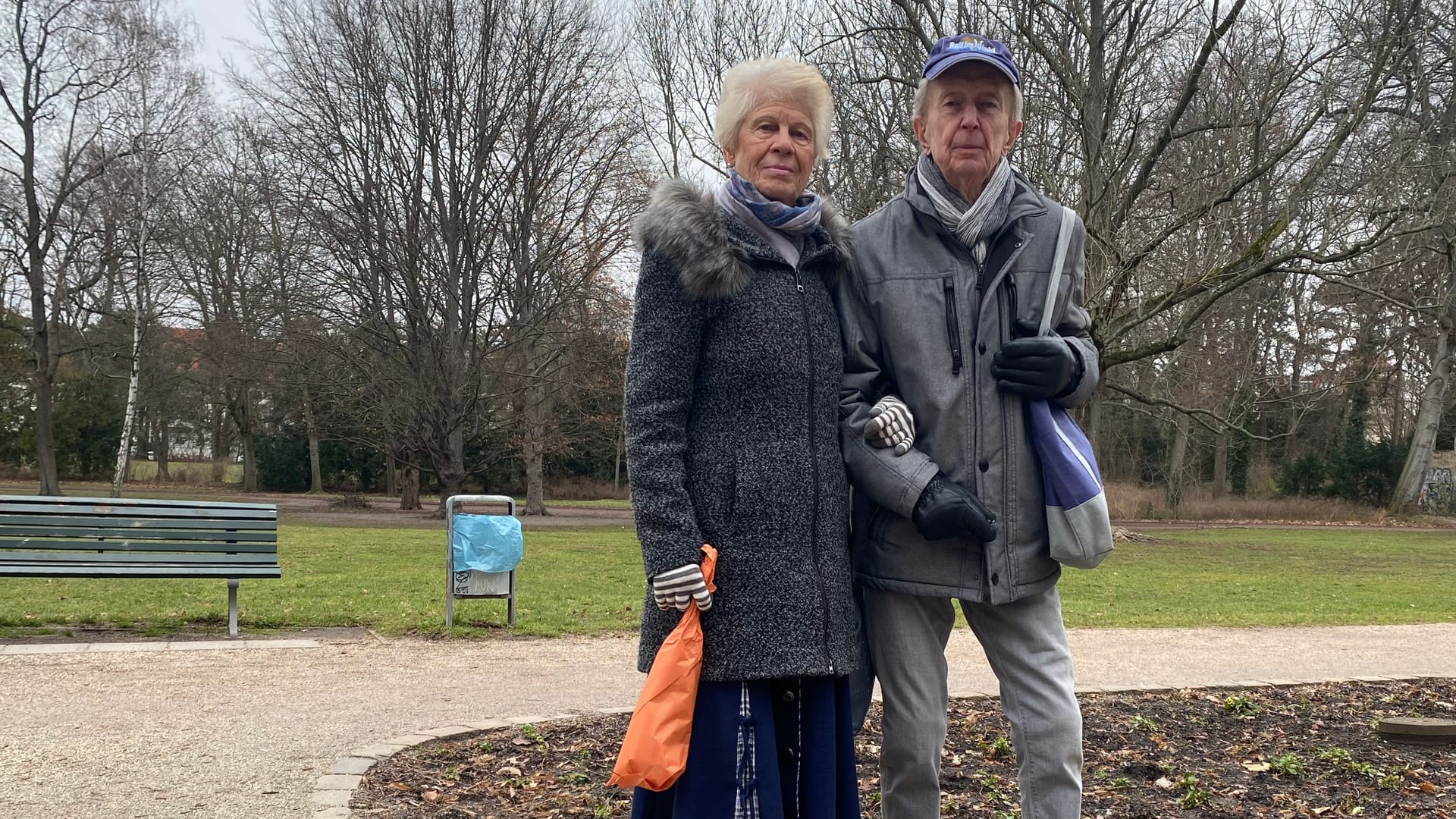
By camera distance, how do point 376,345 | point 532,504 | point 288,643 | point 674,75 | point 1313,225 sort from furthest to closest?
point 532,504, point 376,345, point 674,75, point 1313,225, point 288,643

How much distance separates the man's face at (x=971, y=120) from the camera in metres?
2.82

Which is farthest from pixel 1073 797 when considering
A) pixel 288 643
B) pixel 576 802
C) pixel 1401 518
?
pixel 1401 518

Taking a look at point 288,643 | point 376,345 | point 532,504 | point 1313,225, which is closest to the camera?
point 288,643

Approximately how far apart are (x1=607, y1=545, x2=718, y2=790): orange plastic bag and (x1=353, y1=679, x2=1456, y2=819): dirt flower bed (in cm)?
140

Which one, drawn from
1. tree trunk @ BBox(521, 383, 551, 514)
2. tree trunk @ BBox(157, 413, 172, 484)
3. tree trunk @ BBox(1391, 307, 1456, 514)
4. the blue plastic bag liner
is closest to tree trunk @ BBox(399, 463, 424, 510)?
tree trunk @ BBox(521, 383, 551, 514)

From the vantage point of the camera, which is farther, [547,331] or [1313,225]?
[547,331]

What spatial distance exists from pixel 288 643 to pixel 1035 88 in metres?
10.2

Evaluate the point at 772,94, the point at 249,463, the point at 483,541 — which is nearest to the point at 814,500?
the point at 772,94

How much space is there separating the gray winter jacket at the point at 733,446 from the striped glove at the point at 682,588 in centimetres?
3

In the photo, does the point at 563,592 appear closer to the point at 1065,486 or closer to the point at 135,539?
the point at 135,539

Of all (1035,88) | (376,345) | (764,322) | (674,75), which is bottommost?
(764,322)

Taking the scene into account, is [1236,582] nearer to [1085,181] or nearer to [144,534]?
[1085,181]

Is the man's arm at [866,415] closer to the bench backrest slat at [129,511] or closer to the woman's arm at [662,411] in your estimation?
the woman's arm at [662,411]

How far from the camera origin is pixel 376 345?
22.9 m
